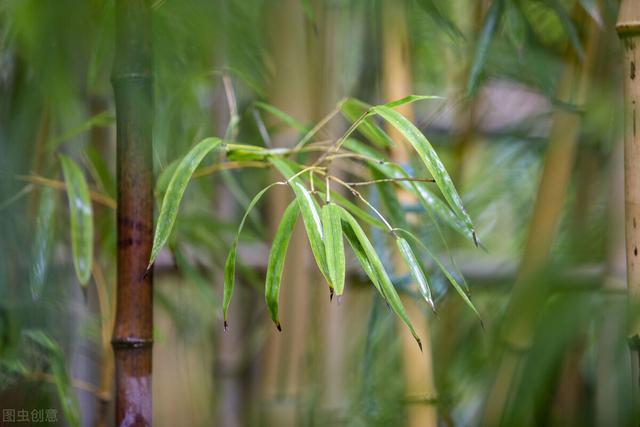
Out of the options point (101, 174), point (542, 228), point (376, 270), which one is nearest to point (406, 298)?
point (542, 228)

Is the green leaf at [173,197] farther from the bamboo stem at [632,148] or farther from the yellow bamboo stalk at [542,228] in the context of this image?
the yellow bamboo stalk at [542,228]

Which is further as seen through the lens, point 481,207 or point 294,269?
point 481,207

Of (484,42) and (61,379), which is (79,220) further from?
(484,42)

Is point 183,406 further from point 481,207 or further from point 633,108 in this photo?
point 633,108

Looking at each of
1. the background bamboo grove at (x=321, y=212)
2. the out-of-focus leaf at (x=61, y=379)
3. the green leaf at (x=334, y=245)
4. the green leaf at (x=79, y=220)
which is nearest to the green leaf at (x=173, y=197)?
the background bamboo grove at (x=321, y=212)

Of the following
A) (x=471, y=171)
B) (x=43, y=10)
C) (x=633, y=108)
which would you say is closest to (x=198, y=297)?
(x=471, y=171)

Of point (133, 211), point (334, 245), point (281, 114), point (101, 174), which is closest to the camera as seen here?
point (334, 245)
